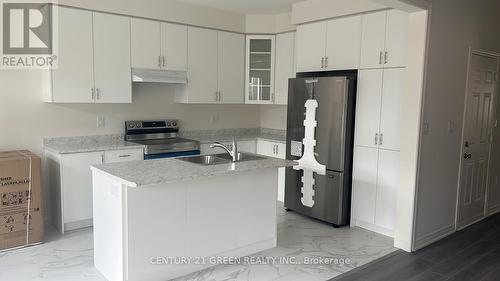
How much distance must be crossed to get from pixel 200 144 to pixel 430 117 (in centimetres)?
270

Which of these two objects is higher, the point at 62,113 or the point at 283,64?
the point at 283,64

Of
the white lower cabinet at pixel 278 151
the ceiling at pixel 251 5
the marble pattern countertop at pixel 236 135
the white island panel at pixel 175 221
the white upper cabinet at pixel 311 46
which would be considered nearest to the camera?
the white island panel at pixel 175 221

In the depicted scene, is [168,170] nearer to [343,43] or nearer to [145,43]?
[145,43]

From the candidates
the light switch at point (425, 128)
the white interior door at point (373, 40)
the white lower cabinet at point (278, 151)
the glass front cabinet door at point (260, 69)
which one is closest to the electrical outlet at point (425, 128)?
the light switch at point (425, 128)

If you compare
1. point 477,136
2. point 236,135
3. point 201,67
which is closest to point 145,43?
point 201,67

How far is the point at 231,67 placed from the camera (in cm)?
542

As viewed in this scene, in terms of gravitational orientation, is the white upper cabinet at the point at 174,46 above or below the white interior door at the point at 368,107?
above

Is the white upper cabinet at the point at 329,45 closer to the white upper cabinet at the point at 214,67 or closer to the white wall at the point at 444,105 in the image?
the white wall at the point at 444,105

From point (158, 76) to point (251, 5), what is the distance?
1.47 m

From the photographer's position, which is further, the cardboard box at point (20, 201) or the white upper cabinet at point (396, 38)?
the white upper cabinet at point (396, 38)

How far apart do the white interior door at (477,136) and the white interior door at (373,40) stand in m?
1.07

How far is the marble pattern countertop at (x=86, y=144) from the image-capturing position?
4.06 m

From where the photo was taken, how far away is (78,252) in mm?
3533

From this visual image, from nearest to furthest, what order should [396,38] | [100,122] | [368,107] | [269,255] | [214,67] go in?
[269,255] < [396,38] < [368,107] < [100,122] < [214,67]
